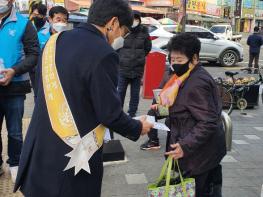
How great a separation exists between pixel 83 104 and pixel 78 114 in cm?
6

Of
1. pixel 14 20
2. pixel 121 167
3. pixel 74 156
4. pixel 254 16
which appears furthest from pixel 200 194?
pixel 254 16

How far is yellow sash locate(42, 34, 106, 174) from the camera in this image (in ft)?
7.00

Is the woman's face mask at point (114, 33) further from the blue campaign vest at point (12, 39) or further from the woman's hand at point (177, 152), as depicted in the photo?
the blue campaign vest at point (12, 39)

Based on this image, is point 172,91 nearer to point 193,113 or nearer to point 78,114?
point 193,113

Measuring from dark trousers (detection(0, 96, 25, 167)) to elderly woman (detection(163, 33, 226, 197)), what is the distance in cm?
171

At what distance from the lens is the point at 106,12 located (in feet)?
7.10

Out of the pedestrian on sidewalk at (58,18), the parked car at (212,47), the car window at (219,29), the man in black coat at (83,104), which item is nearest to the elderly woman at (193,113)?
the man in black coat at (83,104)

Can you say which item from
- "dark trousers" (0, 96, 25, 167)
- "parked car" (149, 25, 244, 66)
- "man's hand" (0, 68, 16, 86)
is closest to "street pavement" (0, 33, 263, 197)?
"dark trousers" (0, 96, 25, 167)

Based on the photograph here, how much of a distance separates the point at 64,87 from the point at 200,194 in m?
1.37

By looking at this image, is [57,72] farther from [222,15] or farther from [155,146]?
[222,15]

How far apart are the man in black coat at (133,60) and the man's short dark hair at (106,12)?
13.3 ft

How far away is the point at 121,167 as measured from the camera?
15.5ft

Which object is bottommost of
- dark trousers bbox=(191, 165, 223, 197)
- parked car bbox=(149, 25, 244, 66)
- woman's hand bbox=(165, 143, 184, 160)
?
parked car bbox=(149, 25, 244, 66)

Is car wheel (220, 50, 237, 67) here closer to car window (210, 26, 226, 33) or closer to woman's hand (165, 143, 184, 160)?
car window (210, 26, 226, 33)
